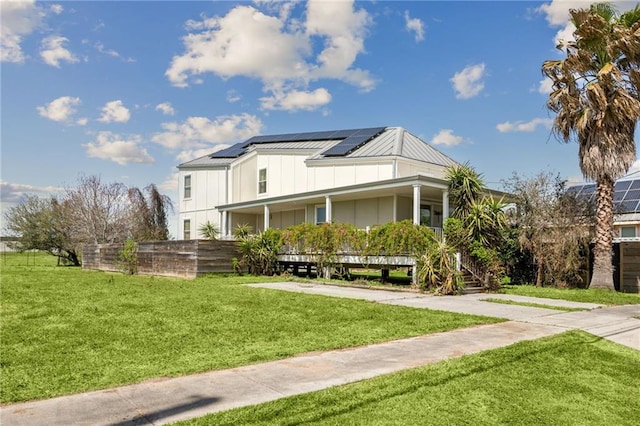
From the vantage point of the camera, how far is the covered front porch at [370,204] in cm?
1662

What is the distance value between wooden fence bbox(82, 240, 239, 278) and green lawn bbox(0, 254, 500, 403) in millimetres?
6469

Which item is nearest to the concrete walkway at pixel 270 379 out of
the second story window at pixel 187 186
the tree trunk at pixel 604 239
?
the tree trunk at pixel 604 239

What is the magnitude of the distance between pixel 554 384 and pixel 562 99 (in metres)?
13.5

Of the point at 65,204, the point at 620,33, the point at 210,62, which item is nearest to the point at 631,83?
the point at 620,33

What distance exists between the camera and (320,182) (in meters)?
22.9

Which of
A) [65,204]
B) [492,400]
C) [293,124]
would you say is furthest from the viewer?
[293,124]

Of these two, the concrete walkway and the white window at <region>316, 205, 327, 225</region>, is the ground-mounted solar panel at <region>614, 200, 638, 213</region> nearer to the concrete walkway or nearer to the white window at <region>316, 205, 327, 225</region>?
the white window at <region>316, 205, 327, 225</region>

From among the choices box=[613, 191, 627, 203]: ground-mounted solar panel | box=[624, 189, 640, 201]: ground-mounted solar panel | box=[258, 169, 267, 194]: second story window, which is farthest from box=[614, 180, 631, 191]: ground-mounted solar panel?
box=[258, 169, 267, 194]: second story window

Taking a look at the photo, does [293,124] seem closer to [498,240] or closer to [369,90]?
[369,90]

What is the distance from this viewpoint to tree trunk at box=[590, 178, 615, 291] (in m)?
15.0

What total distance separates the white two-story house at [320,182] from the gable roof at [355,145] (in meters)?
0.06

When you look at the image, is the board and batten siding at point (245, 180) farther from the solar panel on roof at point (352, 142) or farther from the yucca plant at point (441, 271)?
the yucca plant at point (441, 271)

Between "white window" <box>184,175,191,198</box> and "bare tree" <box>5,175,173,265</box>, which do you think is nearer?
"white window" <box>184,175,191,198</box>

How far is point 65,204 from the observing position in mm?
32594
